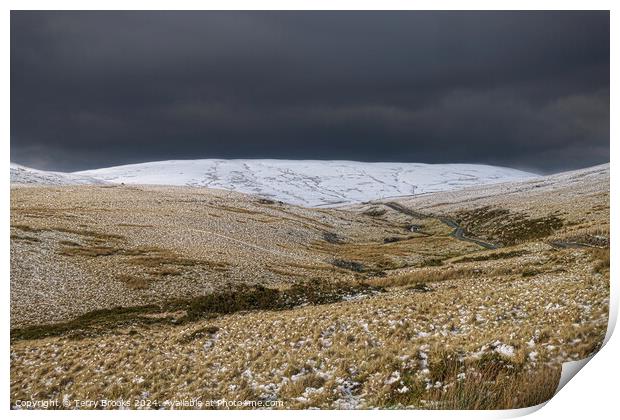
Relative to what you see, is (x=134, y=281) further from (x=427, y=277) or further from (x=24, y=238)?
(x=427, y=277)

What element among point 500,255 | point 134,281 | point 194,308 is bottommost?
point 134,281

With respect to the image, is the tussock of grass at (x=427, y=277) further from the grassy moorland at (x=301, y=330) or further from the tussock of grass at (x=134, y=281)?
the tussock of grass at (x=134, y=281)

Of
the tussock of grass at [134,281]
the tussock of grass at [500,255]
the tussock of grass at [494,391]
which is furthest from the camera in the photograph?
the tussock of grass at [500,255]

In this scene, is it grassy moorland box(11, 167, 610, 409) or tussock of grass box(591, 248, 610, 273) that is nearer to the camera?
grassy moorland box(11, 167, 610, 409)

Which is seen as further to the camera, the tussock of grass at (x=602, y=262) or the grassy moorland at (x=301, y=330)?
the tussock of grass at (x=602, y=262)

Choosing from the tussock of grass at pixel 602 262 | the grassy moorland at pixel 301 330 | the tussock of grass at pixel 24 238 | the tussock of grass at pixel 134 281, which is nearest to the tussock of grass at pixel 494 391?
the grassy moorland at pixel 301 330

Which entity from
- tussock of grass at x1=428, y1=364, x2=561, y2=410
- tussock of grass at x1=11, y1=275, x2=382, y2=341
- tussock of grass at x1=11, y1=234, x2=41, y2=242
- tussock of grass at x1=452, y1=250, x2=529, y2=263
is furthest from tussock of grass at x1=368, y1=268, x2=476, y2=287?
tussock of grass at x1=11, y1=234, x2=41, y2=242

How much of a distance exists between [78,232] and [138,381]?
1760 inches

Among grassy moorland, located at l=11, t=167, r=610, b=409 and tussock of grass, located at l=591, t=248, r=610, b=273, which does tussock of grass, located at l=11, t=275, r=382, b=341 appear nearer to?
grassy moorland, located at l=11, t=167, r=610, b=409

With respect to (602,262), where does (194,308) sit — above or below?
below

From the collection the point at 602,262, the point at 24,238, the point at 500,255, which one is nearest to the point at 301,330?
the point at 602,262

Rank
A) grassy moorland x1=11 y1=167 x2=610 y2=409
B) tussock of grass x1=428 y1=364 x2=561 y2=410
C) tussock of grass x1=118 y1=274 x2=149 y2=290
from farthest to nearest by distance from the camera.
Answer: tussock of grass x1=118 y1=274 x2=149 y2=290
grassy moorland x1=11 y1=167 x2=610 y2=409
tussock of grass x1=428 y1=364 x2=561 y2=410

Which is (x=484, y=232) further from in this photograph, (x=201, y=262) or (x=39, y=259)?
(x=39, y=259)

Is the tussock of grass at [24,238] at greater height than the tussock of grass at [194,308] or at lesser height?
greater
